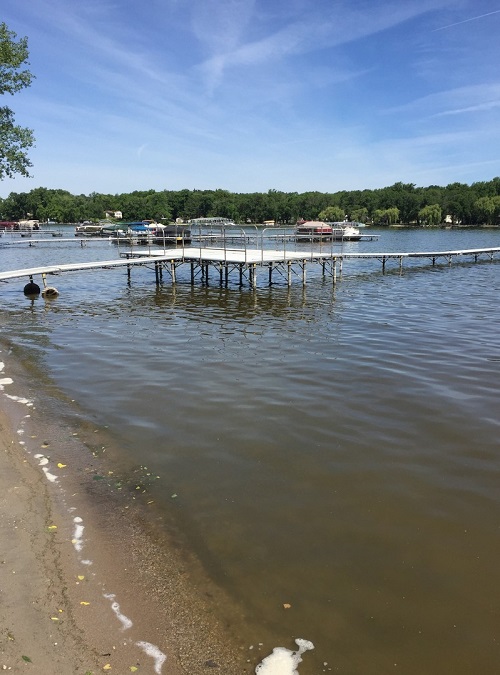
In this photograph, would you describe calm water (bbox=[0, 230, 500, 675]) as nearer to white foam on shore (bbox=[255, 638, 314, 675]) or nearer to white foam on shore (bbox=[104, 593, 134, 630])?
white foam on shore (bbox=[255, 638, 314, 675])

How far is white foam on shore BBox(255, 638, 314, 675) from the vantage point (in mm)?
4207

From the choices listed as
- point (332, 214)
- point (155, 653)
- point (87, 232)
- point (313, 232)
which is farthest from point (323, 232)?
point (332, 214)

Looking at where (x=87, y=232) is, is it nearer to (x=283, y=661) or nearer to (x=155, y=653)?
(x=155, y=653)

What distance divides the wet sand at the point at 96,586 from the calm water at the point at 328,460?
393 mm

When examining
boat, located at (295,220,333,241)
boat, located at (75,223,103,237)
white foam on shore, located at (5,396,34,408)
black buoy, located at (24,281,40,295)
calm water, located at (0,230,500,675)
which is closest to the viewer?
calm water, located at (0,230,500,675)

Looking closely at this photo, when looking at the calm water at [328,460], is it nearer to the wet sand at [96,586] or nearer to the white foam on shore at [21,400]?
the wet sand at [96,586]

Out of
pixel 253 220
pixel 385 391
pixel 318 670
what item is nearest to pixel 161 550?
pixel 318 670

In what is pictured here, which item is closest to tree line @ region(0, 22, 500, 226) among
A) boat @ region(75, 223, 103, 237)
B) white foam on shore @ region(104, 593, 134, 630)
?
boat @ region(75, 223, 103, 237)

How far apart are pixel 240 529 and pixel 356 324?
13.1m

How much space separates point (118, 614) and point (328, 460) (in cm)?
415

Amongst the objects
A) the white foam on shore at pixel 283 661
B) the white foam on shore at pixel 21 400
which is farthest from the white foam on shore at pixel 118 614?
the white foam on shore at pixel 21 400

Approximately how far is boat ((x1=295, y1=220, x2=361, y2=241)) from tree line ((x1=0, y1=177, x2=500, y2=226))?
212ft

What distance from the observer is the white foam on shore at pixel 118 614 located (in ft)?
14.9

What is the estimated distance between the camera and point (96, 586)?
5004mm
